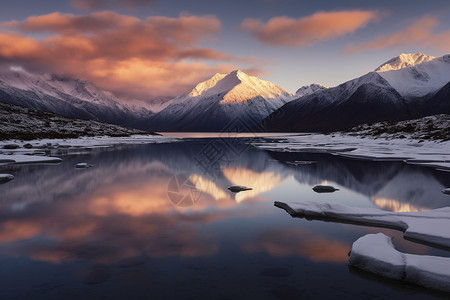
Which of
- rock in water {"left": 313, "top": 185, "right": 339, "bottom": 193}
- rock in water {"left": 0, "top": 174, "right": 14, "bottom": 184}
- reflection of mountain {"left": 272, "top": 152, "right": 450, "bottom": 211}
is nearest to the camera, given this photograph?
reflection of mountain {"left": 272, "top": 152, "right": 450, "bottom": 211}

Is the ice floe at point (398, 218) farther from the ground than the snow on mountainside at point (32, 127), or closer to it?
closer to it

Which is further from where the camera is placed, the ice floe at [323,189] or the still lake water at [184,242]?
the ice floe at [323,189]

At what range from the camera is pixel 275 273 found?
10.4 meters

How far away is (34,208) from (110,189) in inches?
268

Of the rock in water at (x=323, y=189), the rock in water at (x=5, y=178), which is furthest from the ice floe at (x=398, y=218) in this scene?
Answer: the rock in water at (x=5, y=178)

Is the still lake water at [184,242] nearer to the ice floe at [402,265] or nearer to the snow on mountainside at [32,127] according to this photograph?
the ice floe at [402,265]

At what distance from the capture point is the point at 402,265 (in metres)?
9.98

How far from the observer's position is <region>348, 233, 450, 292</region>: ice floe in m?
9.44

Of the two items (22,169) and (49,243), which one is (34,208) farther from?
(22,169)

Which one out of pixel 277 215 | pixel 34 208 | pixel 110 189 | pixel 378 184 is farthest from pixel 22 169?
pixel 378 184

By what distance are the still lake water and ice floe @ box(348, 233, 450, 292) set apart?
Answer: 0.34 m

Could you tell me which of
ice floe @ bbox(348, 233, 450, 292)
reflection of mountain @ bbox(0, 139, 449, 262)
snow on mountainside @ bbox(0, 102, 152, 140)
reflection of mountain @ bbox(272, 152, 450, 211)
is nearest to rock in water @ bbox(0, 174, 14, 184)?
reflection of mountain @ bbox(0, 139, 449, 262)

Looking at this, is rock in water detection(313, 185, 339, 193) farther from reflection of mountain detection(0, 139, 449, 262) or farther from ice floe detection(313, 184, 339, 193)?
reflection of mountain detection(0, 139, 449, 262)

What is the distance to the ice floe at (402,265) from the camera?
944 centimetres
